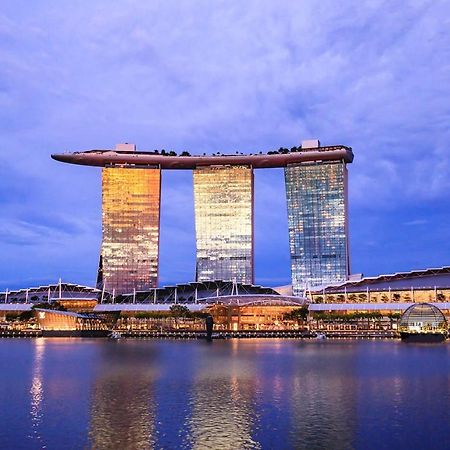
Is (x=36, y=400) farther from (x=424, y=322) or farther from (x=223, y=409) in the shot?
(x=424, y=322)

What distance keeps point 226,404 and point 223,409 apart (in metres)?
2.05

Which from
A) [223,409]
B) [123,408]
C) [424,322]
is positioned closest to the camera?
[223,409]

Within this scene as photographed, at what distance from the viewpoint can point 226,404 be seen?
44031 mm

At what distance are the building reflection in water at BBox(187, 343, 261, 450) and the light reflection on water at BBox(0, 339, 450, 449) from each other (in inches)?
2.5

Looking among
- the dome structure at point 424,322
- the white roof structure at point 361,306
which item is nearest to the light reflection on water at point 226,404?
the dome structure at point 424,322

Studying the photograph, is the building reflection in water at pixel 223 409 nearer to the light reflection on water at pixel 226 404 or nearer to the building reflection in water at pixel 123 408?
the light reflection on water at pixel 226 404

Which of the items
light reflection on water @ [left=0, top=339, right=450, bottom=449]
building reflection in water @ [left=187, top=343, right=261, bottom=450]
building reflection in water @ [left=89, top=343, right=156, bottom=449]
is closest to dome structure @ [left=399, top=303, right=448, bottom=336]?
light reflection on water @ [left=0, top=339, right=450, bottom=449]

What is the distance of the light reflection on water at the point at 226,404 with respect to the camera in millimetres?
33594

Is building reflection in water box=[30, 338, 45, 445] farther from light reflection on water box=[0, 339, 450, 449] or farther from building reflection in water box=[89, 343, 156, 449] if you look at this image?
building reflection in water box=[89, 343, 156, 449]

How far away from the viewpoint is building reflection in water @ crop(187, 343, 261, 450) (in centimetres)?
3341

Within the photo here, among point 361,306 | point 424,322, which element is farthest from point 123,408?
point 361,306

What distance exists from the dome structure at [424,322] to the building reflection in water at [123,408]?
67.8 meters

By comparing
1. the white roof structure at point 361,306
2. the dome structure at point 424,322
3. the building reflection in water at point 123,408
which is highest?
the white roof structure at point 361,306

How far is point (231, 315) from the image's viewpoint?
588ft
